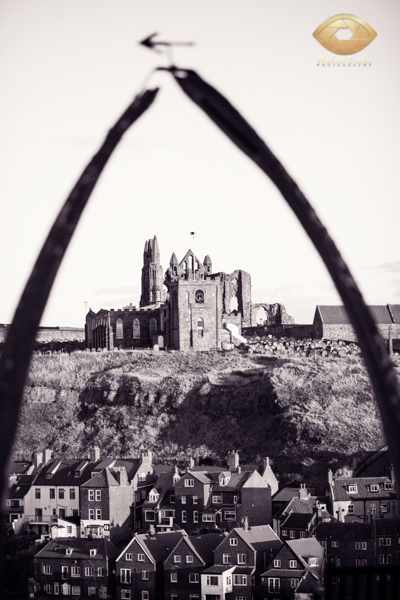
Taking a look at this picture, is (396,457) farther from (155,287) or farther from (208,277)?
(155,287)

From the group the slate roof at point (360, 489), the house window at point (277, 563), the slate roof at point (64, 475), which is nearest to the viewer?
the house window at point (277, 563)

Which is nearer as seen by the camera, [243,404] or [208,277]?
[243,404]

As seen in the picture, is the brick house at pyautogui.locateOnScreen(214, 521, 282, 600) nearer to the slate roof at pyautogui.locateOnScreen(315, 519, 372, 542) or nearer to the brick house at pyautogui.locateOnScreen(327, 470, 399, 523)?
the slate roof at pyautogui.locateOnScreen(315, 519, 372, 542)

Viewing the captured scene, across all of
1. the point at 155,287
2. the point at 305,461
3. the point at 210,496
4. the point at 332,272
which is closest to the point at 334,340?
the point at 155,287

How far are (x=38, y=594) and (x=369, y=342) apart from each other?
4053cm

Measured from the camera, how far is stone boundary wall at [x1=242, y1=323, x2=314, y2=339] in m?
91.7

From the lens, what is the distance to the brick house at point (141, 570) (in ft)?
141

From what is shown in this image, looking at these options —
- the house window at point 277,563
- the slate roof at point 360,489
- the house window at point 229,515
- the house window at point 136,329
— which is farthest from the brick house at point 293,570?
the house window at point 136,329

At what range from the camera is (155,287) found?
3883 inches

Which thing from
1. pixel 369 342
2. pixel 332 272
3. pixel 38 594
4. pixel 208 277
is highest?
pixel 208 277

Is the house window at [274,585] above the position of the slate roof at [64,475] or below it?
below

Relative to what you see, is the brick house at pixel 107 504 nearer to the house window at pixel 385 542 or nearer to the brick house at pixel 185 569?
the brick house at pixel 185 569

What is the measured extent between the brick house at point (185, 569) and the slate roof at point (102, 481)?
387 inches

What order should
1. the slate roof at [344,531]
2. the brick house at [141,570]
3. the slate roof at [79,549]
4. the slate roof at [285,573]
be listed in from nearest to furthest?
the slate roof at [285,573]
the slate roof at [344,531]
the brick house at [141,570]
the slate roof at [79,549]
